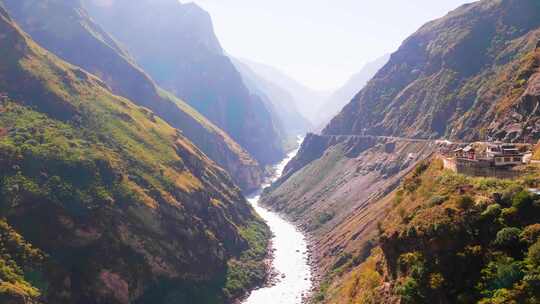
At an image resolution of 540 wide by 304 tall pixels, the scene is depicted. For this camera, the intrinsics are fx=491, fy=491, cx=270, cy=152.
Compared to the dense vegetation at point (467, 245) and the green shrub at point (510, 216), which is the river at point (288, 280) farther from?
the green shrub at point (510, 216)

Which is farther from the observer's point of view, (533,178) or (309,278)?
(309,278)

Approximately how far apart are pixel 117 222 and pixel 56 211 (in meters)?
16.8

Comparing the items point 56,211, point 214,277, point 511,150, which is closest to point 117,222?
point 56,211

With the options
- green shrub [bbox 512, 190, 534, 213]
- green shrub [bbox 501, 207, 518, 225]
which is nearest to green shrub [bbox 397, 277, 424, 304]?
green shrub [bbox 501, 207, 518, 225]

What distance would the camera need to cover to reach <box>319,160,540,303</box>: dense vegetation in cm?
5762

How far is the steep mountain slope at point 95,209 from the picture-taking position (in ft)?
373

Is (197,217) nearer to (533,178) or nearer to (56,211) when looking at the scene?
(56,211)

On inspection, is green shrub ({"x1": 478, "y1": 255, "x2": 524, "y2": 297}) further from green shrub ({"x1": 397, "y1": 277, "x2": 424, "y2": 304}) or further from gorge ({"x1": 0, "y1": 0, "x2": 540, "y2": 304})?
green shrub ({"x1": 397, "y1": 277, "x2": 424, "y2": 304})

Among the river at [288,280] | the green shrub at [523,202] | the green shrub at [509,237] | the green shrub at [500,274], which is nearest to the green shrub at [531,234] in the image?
the green shrub at [509,237]

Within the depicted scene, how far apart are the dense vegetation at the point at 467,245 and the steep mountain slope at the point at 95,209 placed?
2652 inches

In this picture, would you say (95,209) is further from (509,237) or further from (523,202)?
(523,202)

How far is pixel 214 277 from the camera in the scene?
15075 cm

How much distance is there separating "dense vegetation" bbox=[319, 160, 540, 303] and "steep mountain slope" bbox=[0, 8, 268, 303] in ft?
221

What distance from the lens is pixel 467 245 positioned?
215 ft
